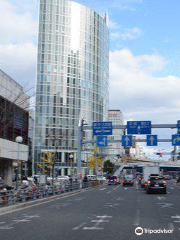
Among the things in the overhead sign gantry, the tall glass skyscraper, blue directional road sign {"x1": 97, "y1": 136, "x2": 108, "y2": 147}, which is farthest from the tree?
the overhead sign gantry

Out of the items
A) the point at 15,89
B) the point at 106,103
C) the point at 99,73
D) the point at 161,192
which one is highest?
the point at 99,73

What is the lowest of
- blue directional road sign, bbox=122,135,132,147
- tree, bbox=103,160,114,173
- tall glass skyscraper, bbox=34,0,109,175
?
tree, bbox=103,160,114,173

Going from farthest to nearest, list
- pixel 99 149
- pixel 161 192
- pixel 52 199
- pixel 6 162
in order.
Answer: pixel 99 149 < pixel 6 162 < pixel 161 192 < pixel 52 199

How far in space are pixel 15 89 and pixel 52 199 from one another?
13614mm

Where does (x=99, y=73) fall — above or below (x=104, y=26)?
below

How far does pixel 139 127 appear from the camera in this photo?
144ft

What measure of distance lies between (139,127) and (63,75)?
5966 centimetres

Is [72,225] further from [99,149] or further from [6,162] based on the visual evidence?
[99,149]

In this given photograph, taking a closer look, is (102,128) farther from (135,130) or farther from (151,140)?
(151,140)

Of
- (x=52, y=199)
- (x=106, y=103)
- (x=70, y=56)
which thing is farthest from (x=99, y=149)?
(x=52, y=199)

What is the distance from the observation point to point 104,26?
376 feet

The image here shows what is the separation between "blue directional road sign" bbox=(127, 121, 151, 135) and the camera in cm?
4375

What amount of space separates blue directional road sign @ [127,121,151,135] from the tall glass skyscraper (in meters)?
52.4

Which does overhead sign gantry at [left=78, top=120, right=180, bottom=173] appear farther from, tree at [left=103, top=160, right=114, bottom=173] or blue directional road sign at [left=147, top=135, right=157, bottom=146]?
tree at [left=103, top=160, right=114, bottom=173]
